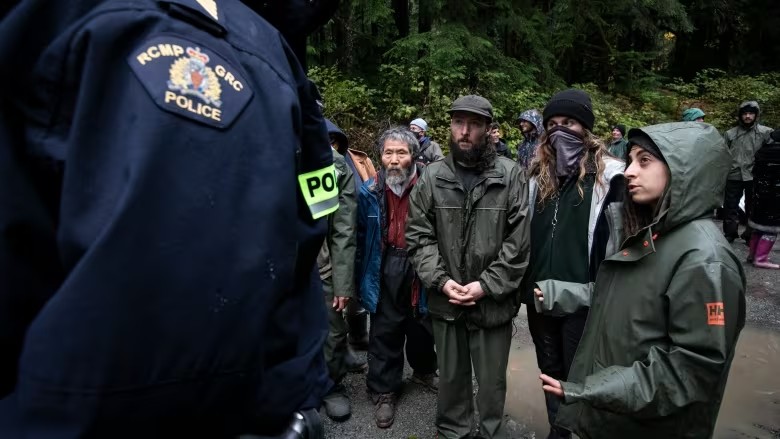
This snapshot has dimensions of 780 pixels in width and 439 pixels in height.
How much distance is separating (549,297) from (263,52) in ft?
8.33

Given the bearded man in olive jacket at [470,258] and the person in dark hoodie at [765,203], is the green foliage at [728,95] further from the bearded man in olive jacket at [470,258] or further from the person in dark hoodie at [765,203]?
the bearded man in olive jacket at [470,258]

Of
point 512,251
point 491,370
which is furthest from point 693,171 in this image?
point 491,370

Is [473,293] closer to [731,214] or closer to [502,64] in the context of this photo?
[731,214]

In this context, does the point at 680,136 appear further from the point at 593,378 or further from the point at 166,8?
the point at 166,8

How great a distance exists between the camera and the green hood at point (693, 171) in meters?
2.07

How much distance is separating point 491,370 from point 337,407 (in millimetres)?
1327

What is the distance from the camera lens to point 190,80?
29.2 inches

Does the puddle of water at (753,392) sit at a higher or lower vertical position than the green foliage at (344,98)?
lower

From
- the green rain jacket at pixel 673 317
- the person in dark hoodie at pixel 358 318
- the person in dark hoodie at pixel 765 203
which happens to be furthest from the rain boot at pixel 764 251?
the green rain jacket at pixel 673 317

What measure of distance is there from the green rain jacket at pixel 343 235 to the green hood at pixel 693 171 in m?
2.33

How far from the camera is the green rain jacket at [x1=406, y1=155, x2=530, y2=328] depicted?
10.8 feet

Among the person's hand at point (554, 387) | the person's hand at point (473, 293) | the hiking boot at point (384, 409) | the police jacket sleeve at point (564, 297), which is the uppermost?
the person's hand at point (554, 387)

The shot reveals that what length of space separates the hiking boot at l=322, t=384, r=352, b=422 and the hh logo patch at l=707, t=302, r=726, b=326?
2.76 m

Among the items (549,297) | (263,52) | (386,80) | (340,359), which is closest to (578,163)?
(549,297)
